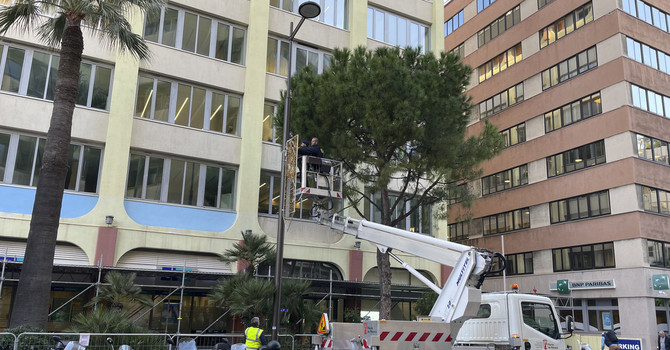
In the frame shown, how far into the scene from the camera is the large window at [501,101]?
4103 centimetres

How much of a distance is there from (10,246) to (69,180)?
310 centimetres

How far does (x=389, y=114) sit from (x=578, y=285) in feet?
77.3

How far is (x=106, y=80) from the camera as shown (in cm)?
2241

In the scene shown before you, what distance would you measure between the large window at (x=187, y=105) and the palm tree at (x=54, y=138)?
6.50m

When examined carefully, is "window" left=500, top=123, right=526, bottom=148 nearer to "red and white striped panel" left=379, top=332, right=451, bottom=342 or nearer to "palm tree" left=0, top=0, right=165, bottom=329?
"palm tree" left=0, top=0, right=165, bottom=329

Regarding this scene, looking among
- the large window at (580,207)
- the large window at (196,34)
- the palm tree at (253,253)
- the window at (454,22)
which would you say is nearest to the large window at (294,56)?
the large window at (196,34)

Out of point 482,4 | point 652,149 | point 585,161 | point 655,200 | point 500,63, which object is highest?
point 482,4

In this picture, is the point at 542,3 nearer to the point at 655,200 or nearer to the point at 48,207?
the point at 655,200

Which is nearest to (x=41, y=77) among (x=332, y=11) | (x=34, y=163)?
(x=34, y=163)

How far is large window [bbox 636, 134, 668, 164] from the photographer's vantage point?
32406 millimetres

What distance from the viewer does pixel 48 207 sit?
13797mm

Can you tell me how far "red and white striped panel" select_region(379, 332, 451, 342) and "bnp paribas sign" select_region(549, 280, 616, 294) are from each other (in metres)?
26.3

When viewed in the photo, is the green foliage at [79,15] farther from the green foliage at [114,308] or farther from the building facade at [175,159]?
the green foliage at [114,308]

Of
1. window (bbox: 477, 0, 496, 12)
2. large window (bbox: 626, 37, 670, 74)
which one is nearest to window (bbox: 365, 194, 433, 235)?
large window (bbox: 626, 37, 670, 74)
